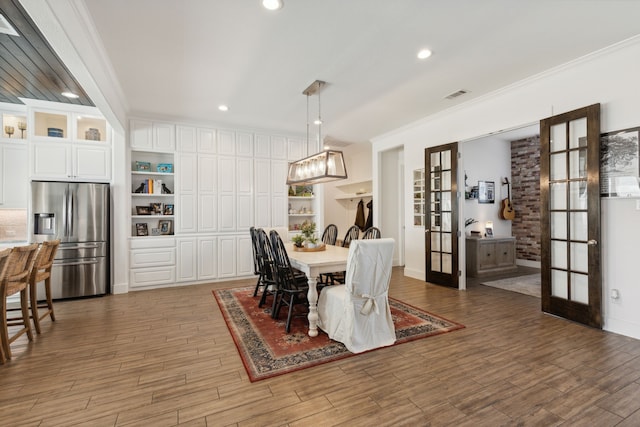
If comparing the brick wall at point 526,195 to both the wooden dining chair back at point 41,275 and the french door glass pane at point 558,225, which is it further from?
the wooden dining chair back at point 41,275

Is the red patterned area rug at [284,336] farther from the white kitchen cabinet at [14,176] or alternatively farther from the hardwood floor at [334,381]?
the white kitchen cabinet at [14,176]

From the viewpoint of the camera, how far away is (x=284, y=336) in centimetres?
298

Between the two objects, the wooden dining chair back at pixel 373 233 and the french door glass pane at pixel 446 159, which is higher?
the french door glass pane at pixel 446 159

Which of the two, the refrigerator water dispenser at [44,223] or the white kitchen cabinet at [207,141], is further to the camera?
the white kitchen cabinet at [207,141]

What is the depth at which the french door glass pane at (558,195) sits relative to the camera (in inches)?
133

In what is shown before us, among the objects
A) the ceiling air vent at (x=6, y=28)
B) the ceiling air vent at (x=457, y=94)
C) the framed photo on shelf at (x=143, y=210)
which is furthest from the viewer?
the framed photo on shelf at (x=143, y=210)

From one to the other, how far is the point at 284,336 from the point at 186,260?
311 cm

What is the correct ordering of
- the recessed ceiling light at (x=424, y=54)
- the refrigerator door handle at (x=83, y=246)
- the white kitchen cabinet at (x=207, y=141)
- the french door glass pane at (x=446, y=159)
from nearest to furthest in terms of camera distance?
1. the recessed ceiling light at (x=424, y=54)
2. the refrigerator door handle at (x=83, y=246)
3. the french door glass pane at (x=446, y=159)
4. the white kitchen cabinet at (x=207, y=141)

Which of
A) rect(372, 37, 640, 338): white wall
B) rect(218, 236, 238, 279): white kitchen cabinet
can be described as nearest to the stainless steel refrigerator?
rect(218, 236, 238, 279): white kitchen cabinet

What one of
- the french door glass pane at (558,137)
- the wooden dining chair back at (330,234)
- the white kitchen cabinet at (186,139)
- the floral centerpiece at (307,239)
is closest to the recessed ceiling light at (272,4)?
the floral centerpiece at (307,239)

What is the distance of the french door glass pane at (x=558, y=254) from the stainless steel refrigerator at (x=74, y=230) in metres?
6.28

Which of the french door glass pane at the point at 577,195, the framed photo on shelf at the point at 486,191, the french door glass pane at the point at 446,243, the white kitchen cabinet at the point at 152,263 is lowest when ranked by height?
the white kitchen cabinet at the point at 152,263

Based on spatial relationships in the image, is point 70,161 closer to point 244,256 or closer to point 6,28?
point 6,28

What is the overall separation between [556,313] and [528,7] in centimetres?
326
